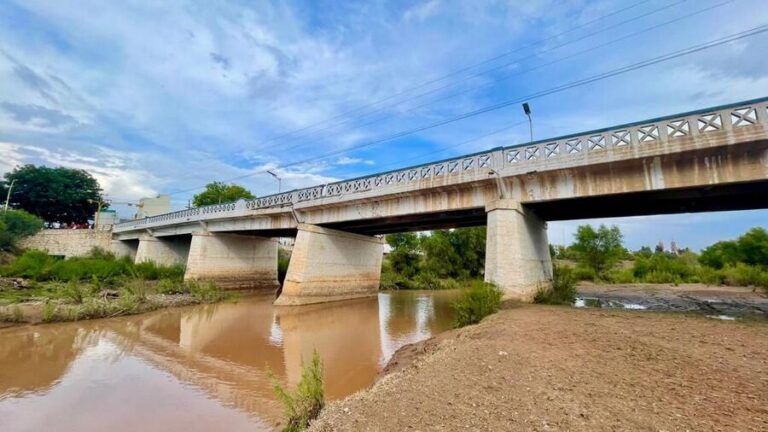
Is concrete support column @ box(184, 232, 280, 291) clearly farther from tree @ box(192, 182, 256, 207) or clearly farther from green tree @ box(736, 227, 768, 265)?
green tree @ box(736, 227, 768, 265)

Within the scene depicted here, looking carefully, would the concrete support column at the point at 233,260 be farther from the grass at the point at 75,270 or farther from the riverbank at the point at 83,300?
the riverbank at the point at 83,300

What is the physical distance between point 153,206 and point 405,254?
40.0 meters

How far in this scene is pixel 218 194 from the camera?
5609cm

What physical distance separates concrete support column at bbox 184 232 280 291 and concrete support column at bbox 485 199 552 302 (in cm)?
2350

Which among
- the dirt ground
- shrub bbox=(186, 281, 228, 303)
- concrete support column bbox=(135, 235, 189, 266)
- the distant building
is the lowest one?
shrub bbox=(186, 281, 228, 303)

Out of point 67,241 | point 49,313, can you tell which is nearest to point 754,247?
point 49,313

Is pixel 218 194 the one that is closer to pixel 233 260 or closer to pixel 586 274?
pixel 233 260

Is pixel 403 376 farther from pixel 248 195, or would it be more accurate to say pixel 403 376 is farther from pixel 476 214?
pixel 248 195

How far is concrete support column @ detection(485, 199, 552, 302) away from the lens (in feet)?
42.5

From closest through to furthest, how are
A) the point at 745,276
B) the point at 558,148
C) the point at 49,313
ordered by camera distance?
the point at 558,148 → the point at 49,313 → the point at 745,276

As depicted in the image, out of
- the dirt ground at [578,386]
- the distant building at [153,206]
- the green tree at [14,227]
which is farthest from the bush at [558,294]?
the distant building at [153,206]

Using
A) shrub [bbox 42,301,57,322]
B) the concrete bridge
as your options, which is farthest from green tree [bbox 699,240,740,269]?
shrub [bbox 42,301,57,322]

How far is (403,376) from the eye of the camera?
572 cm

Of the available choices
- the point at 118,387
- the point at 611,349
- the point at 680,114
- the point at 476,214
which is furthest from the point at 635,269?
the point at 118,387
